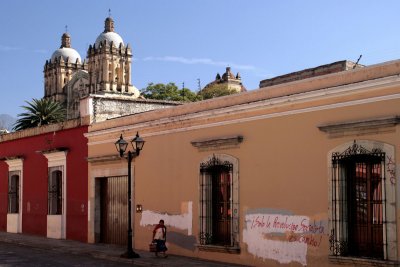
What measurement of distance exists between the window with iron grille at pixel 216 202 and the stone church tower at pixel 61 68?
285ft

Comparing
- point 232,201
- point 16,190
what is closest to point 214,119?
point 232,201

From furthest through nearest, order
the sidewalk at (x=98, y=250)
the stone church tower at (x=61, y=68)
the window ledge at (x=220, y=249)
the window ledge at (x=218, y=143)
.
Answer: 1. the stone church tower at (x=61, y=68)
2. the sidewalk at (x=98, y=250)
3. the window ledge at (x=218, y=143)
4. the window ledge at (x=220, y=249)

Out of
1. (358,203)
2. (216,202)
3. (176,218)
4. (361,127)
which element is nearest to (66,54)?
(176,218)

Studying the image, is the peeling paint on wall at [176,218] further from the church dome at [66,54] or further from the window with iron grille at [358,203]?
the church dome at [66,54]

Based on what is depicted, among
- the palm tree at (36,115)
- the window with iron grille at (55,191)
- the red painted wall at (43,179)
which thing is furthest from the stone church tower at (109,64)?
the window with iron grille at (55,191)

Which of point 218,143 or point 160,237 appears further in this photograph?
point 160,237

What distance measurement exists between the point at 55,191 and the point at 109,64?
69536 mm

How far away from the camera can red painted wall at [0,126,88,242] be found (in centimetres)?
2125

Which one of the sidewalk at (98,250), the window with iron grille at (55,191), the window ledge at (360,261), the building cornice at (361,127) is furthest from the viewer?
the window with iron grille at (55,191)

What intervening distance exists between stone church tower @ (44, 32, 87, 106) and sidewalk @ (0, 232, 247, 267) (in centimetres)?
7854

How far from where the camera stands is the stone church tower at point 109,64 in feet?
298

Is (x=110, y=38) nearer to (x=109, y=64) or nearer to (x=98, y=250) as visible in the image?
(x=109, y=64)

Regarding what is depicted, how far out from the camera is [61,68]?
102 meters


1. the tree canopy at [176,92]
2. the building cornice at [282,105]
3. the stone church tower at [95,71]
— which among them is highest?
the stone church tower at [95,71]
